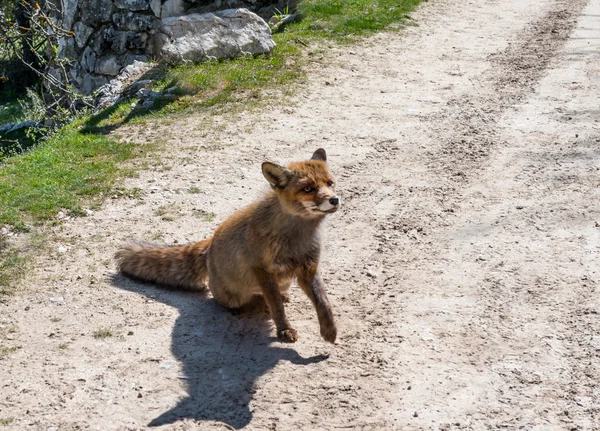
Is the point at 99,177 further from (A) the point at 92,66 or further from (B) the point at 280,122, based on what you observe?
(A) the point at 92,66

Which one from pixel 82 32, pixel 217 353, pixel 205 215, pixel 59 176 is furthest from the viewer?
pixel 82 32

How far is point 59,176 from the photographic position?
9039 mm

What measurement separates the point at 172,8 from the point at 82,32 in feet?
6.12

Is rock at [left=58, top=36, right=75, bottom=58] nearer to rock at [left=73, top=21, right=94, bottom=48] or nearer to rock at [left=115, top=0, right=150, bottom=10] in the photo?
rock at [left=73, top=21, right=94, bottom=48]

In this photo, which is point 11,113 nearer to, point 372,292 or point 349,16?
point 349,16

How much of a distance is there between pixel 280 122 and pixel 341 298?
4.65 meters

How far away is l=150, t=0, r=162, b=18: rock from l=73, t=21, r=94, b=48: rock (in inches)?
53.5

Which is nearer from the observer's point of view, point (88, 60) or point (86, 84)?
point (88, 60)

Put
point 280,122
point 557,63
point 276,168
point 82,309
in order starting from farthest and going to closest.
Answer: point 557,63
point 280,122
point 82,309
point 276,168

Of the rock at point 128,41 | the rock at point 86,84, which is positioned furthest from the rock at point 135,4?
the rock at point 86,84

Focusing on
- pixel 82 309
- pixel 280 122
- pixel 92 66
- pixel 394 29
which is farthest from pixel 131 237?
pixel 394 29

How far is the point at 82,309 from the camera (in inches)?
249

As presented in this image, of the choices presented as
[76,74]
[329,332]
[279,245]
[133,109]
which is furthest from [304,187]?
[76,74]

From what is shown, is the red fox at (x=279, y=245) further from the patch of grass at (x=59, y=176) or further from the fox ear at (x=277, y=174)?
the patch of grass at (x=59, y=176)
